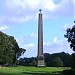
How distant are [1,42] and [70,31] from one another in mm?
50840

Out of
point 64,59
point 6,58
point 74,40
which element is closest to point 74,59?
point 74,40

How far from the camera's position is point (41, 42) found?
8075 cm

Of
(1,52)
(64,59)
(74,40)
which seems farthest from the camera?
(64,59)

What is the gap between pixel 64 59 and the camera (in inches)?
6752

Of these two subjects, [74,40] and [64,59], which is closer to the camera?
[74,40]

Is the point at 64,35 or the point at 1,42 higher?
the point at 1,42

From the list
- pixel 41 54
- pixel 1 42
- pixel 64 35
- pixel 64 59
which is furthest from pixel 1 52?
pixel 64 59

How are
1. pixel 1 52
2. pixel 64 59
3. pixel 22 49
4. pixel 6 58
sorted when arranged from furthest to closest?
1. pixel 64 59
2. pixel 22 49
3. pixel 6 58
4. pixel 1 52

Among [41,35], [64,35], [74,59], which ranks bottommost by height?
[74,59]

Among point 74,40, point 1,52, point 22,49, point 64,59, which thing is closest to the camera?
point 74,40

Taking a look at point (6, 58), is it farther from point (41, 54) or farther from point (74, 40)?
point (74, 40)

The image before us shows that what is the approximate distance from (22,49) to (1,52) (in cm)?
4754

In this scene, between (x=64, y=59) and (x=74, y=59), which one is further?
(x=64, y=59)

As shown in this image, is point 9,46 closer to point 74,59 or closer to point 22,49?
point 22,49
